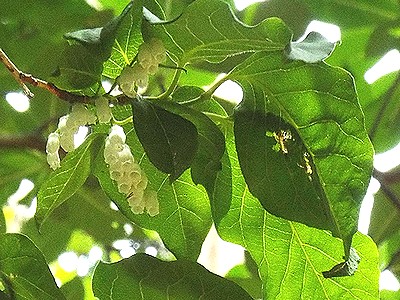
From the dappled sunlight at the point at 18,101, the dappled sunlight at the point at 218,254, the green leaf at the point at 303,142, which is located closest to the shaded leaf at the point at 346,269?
the green leaf at the point at 303,142

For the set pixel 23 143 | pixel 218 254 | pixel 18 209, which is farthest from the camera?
pixel 218 254

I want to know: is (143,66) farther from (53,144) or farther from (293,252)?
(293,252)

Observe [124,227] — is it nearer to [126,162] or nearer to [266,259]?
[266,259]

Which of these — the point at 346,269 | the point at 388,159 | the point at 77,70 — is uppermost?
the point at 77,70

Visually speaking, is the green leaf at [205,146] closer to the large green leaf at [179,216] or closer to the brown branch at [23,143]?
the large green leaf at [179,216]

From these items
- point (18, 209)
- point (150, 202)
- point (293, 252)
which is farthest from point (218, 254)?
point (150, 202)

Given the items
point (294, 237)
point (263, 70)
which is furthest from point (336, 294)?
point (263, 70)
